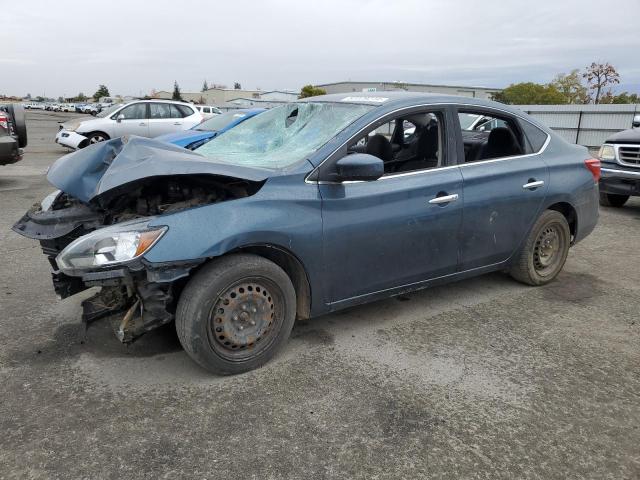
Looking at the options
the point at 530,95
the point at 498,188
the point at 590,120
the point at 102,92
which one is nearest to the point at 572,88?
the point at 530,95

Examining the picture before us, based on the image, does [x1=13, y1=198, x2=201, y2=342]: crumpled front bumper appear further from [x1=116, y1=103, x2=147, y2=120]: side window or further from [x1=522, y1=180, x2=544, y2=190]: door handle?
[x1=116, y1=103, x2=147, y2=120]: side window

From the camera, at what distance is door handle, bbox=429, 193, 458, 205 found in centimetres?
381

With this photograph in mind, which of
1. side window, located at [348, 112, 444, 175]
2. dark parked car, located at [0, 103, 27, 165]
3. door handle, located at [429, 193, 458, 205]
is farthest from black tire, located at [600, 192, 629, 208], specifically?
dark parked car, located at [0, 103, 27, 165]

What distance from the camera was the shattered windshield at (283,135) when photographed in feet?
11.9

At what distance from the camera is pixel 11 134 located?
9.35 metres

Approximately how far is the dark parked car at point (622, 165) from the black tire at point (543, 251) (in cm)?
383

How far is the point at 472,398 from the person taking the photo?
304 centimetres

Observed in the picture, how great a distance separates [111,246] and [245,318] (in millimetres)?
868

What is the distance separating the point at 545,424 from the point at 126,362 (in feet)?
8.20

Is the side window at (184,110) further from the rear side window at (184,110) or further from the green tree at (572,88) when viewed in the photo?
the green tree at (572,88)

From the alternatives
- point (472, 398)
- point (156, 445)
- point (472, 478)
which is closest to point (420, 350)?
point (472, 398)

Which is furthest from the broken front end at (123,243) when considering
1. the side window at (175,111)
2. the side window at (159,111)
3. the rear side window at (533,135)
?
the side window at (175,111)

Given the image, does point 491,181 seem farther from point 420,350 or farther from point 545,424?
point 545,424

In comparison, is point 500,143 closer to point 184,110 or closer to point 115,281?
point 115,281
